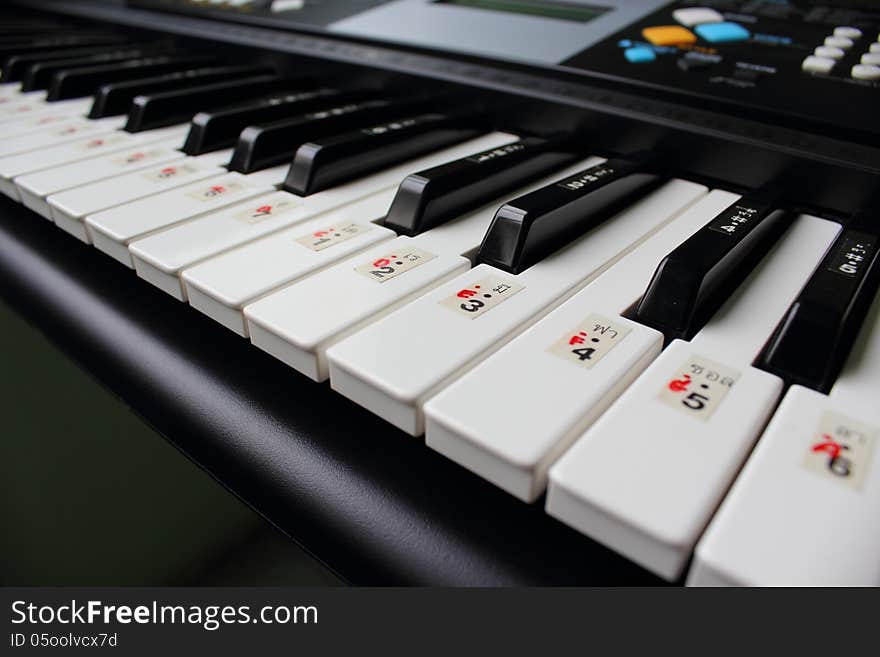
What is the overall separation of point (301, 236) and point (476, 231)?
139 millimetres

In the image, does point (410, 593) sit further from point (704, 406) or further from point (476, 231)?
point (476, 231)

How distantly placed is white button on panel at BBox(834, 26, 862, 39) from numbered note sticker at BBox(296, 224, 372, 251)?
0.51 meters

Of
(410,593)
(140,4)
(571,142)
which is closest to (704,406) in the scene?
(410,593)

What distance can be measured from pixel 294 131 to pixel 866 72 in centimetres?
54

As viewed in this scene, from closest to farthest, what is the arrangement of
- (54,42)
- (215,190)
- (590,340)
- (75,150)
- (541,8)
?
1. (590,340)
2. (215,190)
3. (75,150)
4. (541,8)
5. (54,42)

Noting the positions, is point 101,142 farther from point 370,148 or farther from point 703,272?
point 703,272

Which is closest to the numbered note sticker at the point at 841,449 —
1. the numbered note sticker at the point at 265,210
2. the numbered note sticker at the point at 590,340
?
the numbered note sticker at the point at 590,340

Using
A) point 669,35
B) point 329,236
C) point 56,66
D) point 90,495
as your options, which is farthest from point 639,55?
point 90,495

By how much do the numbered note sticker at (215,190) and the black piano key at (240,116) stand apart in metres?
0.12

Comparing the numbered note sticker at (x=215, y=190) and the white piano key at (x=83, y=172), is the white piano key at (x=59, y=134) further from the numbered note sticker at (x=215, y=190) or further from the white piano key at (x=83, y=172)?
the numbered note sticker at (x=215, y=190)

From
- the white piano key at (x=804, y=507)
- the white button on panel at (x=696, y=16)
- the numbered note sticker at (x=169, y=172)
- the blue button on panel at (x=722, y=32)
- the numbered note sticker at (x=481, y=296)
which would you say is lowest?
the white piano key at (x=804, y=507)

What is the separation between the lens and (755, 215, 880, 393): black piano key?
35 centimetres

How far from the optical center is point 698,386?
13.3 inches

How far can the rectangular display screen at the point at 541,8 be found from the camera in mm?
771
